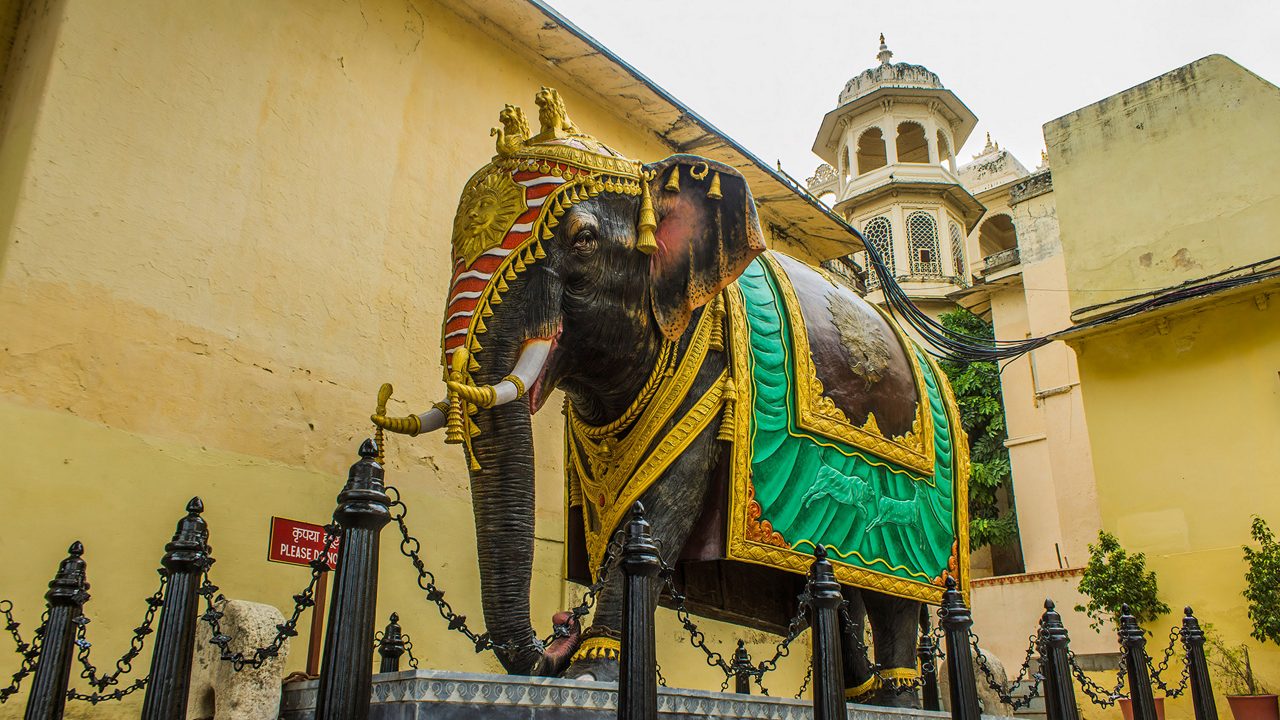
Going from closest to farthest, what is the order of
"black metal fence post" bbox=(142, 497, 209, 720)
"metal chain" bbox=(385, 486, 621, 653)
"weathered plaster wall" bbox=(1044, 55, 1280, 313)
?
"black metal fence post" bbox=(142, 497, 209, 720) → "metal chain" bbox=(385, 486, 621, 653) → "weathered plaster wall" bbox=(1044, 55, 1280, 313)

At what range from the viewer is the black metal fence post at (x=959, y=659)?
3.60 meters

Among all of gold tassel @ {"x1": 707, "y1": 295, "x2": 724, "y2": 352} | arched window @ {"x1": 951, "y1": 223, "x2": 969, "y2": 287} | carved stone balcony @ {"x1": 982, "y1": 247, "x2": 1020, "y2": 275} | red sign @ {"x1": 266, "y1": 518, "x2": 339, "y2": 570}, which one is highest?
arched window @ {"x1": 951, "y1": 223, "x2": 969, "y2": 287}

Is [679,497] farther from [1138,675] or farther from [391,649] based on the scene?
[1138,675]

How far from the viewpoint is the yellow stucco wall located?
4395 millimetres

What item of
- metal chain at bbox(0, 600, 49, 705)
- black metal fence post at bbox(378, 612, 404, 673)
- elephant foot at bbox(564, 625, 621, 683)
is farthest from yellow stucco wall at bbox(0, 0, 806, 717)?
elephant foot at bbox(564, 625, 621, 683)

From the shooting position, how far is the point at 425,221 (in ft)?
21.0

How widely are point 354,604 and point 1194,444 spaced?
343 inches

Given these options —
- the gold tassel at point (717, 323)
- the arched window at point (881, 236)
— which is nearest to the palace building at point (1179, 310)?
the gold tassel at point (717, 323)

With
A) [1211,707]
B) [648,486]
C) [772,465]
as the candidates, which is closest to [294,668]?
[648,486]

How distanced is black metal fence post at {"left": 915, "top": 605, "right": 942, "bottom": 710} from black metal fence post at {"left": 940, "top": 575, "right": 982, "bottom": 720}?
33.3 inches

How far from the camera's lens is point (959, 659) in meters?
3.67

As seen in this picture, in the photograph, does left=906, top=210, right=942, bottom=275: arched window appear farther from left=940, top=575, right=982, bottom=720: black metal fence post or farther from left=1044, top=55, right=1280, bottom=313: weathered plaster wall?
left=940, top=575, right=982, bottom=720: black metal fence post

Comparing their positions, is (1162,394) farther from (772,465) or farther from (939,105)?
(939,105)

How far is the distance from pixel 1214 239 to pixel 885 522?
20.5 ft
